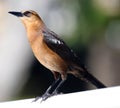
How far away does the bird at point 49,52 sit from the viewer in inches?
54.6

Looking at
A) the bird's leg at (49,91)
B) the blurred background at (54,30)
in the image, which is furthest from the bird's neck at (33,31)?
the blurred background at (54,30)

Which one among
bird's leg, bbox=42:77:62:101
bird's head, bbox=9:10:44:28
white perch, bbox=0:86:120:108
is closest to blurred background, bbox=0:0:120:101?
bird's leg, bbox=42:77:62:101

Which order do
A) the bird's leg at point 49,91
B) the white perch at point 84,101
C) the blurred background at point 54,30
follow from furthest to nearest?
the blurred background at point 54,30 → the bird's leg at point 49,91 → the white perch at point 84,101

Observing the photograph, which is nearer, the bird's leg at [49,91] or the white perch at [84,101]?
the white perch at [84,101]

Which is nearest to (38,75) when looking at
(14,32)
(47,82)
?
(47,82)

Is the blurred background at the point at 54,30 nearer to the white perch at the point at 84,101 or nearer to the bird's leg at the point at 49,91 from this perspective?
the bird's leg at the point at 49,91

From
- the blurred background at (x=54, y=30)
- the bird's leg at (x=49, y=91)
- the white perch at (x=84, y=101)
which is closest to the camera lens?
the white perch at (x=84, y=101)

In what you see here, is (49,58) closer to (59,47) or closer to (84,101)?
(59,47)

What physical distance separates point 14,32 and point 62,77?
2.62 ft

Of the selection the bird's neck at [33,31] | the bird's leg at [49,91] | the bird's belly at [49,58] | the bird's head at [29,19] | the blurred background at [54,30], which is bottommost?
the blurred background at [54,30]

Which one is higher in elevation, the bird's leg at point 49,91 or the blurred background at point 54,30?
the bird's leg at point 49,91

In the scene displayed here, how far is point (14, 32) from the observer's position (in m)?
2.25

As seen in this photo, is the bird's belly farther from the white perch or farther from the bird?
the white perch

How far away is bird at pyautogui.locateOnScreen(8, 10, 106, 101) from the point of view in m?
1.39
